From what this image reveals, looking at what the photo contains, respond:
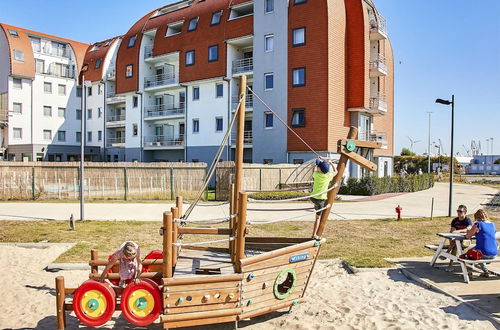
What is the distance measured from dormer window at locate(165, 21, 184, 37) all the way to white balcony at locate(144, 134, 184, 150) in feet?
33.8

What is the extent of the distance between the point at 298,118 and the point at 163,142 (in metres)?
16.7

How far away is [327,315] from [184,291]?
93.1 inches

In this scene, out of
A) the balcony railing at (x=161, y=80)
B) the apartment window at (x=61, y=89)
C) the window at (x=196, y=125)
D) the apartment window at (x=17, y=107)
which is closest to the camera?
the window at (x=196, y=125)

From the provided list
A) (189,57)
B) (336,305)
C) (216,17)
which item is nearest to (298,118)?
(216,17)

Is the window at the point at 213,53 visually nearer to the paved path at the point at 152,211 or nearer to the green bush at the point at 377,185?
the green bush at the point at 377,185

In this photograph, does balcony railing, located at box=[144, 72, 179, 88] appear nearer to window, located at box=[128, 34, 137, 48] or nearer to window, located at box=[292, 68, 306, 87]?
window, located at box=[128, 34, 137, 48]

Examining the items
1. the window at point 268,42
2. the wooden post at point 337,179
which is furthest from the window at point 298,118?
the wooden post at point 337,179

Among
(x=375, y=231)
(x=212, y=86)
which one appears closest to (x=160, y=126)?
(x=212, y=86)

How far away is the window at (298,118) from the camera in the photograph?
1240 inches

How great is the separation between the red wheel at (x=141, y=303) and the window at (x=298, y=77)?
2754 centimetres

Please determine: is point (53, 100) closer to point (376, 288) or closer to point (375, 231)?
point (375, 231)

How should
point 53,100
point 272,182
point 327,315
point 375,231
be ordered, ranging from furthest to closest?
1. point 53,100
2. point 272,182
3. point 375,231
4. point 327,315

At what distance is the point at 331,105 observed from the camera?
100 feet

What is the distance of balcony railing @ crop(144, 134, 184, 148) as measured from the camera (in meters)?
41.8
